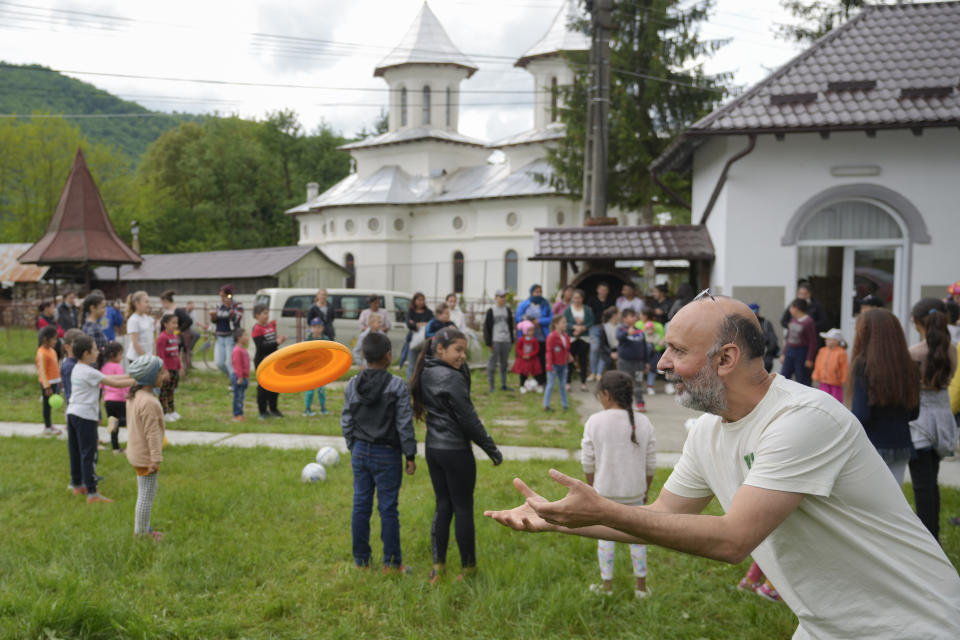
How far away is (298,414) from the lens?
11734 millimetres

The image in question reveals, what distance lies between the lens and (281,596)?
5.00 m

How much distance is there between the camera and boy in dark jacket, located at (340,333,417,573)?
207 inches

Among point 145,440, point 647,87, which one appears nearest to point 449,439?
point 145,440

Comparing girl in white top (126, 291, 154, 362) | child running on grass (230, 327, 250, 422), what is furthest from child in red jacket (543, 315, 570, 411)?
girl in white top (126, 291, 154, 362)

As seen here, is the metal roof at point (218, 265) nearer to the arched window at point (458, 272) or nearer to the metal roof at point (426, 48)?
the arched window at point (458, 272)

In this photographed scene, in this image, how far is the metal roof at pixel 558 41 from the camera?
4322 cm

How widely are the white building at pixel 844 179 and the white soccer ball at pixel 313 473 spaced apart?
9345 millimetres

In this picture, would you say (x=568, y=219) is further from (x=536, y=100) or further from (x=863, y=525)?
(x=863, y=525)

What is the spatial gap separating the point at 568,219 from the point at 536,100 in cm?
827

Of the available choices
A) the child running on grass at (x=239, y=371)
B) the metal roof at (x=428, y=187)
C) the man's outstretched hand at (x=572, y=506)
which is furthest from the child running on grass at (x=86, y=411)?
the metal roof at (x=428, y=187)

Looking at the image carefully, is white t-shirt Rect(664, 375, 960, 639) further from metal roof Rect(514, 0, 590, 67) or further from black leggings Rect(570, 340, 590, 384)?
metal roof Rect(514, 0, 590, 67)

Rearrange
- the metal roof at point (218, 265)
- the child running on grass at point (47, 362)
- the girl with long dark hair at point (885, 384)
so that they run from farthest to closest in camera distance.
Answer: the metal roof at point (218, 265) < the child running on grass at point (47, 362) < the girl with long dark hair at point (885, 384)

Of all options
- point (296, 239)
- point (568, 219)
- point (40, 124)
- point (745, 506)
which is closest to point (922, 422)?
point (745, 506)

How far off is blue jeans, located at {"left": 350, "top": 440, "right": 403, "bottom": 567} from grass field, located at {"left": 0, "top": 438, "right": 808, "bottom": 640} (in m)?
0.17
